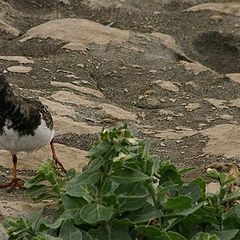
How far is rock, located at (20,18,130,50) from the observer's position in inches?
310

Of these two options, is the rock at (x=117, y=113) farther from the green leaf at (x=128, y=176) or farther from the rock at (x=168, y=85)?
the green leaf at (x=128, y=176)

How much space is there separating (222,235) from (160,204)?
0.94 feet

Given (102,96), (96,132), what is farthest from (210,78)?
(96,132)

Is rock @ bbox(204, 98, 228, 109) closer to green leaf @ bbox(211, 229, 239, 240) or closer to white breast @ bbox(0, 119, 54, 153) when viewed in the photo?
white breast @ bbox(0, 119, 54, 153)

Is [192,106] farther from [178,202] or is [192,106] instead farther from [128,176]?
[128,176]

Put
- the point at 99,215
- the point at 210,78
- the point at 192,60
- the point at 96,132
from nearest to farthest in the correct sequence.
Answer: the point at 99,215
the point at 96,132
the point at 210,78
the point at 192,60

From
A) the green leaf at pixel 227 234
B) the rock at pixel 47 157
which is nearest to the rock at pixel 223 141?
the rock at pixel 47 157

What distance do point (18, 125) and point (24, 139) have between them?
9cm

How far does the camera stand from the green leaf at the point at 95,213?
10.4 feet

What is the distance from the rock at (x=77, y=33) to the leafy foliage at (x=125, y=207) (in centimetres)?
446

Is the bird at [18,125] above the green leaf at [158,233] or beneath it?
A: beneath

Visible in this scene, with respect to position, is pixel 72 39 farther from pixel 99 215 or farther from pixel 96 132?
pixel 99 215

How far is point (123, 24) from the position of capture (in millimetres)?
8766

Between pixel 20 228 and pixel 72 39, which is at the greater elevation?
pixel 20 228
